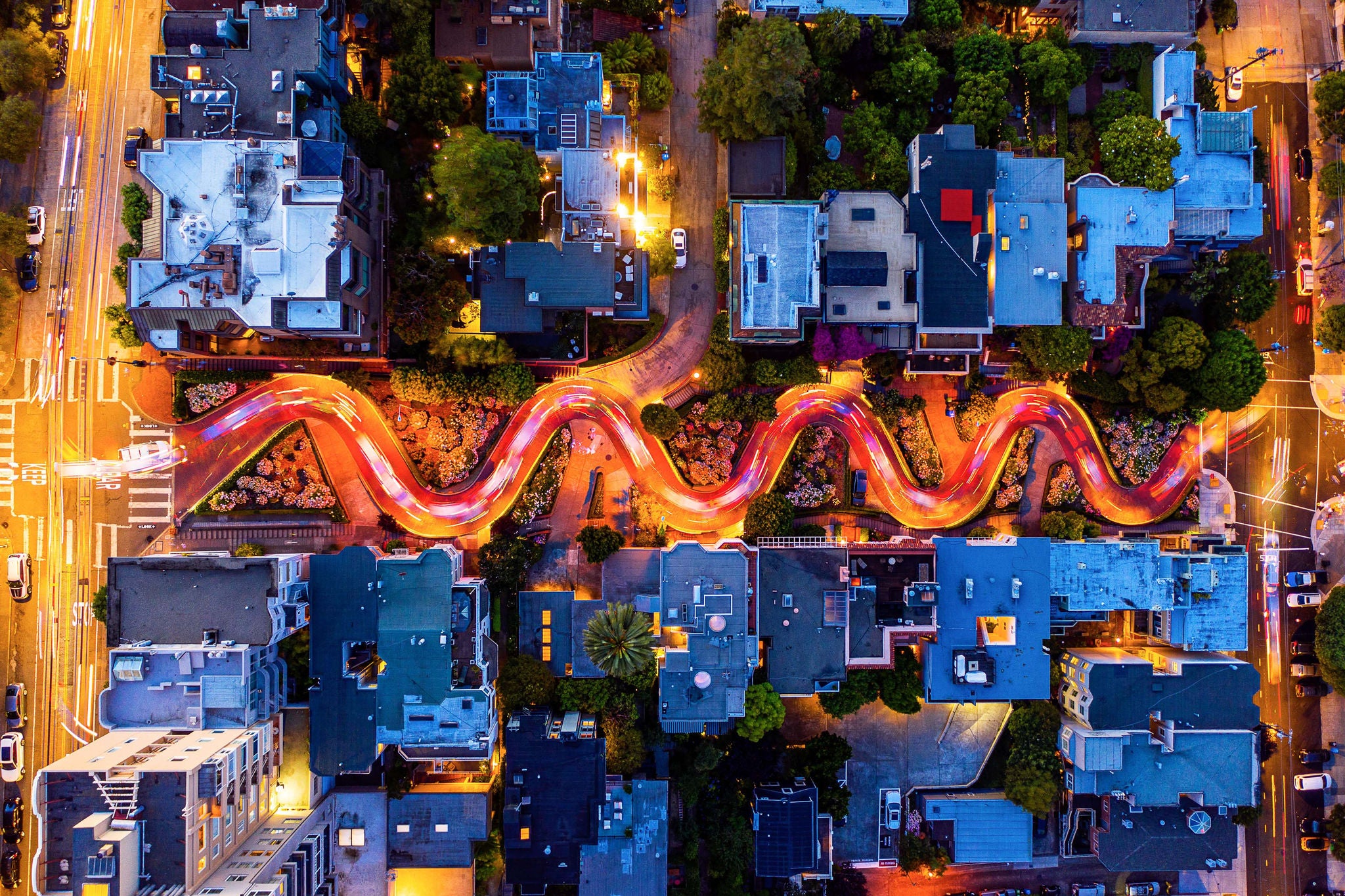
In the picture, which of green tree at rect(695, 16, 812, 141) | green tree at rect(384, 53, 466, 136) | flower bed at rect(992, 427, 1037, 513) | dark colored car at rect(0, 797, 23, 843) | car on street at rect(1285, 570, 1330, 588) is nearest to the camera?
green tree at rect(695, 16, 812, 141)

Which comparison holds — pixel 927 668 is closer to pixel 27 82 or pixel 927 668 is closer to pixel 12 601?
pixel 12 601

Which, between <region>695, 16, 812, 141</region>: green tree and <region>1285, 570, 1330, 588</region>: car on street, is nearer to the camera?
<region>695, 16, 812, 141</region>: green tree

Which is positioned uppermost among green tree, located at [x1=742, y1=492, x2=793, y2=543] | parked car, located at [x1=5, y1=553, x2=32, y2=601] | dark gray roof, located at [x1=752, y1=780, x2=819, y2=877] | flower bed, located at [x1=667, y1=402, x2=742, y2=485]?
flower bed, located at [x1=667, y1=402, x2=742, y2=485]

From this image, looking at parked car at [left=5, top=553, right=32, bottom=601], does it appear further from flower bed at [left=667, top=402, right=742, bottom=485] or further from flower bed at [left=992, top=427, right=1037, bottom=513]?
flower bed at [left=992, top=427, right=1037, bottom=513]

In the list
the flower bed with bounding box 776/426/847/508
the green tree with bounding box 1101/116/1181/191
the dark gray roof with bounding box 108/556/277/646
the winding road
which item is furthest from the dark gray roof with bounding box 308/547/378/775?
the green tree with bounding box 1101/116/1181/191

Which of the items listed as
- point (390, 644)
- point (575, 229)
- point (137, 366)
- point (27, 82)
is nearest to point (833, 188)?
point (575, 229)

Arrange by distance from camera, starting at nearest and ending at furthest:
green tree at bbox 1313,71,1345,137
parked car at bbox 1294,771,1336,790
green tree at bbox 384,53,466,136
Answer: green tree at bbox 384,53,466,136 → green tree at bbox 1313,71,1345,137 → parked car at bbox 1294,771,1336,790

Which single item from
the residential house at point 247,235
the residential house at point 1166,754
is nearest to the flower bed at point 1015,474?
the residential house at point 1166,754
